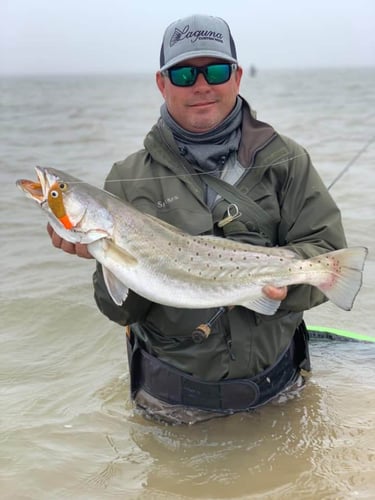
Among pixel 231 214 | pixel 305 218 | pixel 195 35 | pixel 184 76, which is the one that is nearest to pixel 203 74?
pixel 184 76

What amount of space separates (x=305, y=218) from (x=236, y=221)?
16.7 inches

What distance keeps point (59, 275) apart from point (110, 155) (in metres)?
12.3

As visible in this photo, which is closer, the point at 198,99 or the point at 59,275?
the point at 198,99

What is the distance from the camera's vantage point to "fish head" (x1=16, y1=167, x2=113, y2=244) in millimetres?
3428

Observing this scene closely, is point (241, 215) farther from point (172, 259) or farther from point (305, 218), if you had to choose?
point (172, 259)

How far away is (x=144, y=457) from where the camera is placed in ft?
13.9

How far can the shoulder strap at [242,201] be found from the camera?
155 inches

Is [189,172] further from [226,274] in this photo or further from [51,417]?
[51,417]

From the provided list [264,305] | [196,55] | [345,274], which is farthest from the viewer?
[196,55]

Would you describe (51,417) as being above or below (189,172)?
below

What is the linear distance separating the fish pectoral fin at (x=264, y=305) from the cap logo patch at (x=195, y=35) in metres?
1.58

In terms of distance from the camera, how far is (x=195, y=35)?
12.8 feet

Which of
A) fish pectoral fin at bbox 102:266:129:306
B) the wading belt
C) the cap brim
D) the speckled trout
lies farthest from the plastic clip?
the wading belt

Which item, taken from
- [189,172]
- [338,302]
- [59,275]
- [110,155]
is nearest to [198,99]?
[189,172]
